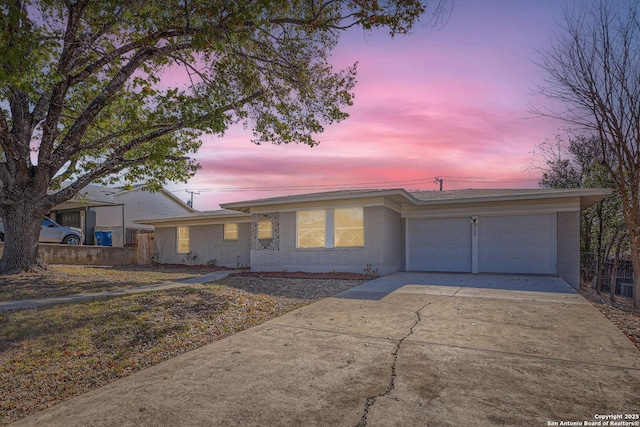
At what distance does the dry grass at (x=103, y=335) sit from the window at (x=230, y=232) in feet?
33.6

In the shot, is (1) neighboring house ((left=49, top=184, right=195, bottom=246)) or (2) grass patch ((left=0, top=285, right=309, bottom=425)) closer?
(2) grass patch ((left=0, top=285, right=309, bottom=425))

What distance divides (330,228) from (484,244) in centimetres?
579

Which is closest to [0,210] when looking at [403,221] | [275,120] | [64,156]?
[64,156]

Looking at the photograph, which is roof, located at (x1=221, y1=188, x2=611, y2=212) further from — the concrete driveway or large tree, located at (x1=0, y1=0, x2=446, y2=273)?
the concrete driveway

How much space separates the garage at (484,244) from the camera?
45.2 ft

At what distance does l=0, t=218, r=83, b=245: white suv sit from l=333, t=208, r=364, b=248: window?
16030 mm

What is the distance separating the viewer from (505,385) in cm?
405

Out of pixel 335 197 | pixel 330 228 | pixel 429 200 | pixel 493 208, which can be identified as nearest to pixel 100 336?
pixel 335 197

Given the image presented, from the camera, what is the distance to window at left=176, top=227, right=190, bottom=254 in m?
21.0

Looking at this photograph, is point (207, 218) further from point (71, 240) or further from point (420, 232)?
point (420, 232)

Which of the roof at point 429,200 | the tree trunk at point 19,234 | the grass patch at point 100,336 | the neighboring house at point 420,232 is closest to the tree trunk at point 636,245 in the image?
the roof at point 429,200

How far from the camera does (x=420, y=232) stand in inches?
623

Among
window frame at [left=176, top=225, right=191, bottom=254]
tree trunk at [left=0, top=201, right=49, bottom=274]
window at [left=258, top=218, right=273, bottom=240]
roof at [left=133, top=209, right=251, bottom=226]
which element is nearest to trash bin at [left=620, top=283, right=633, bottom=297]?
window at [left=258, top=218, right=273, bottom=240]

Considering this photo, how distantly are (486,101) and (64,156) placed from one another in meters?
12.0
